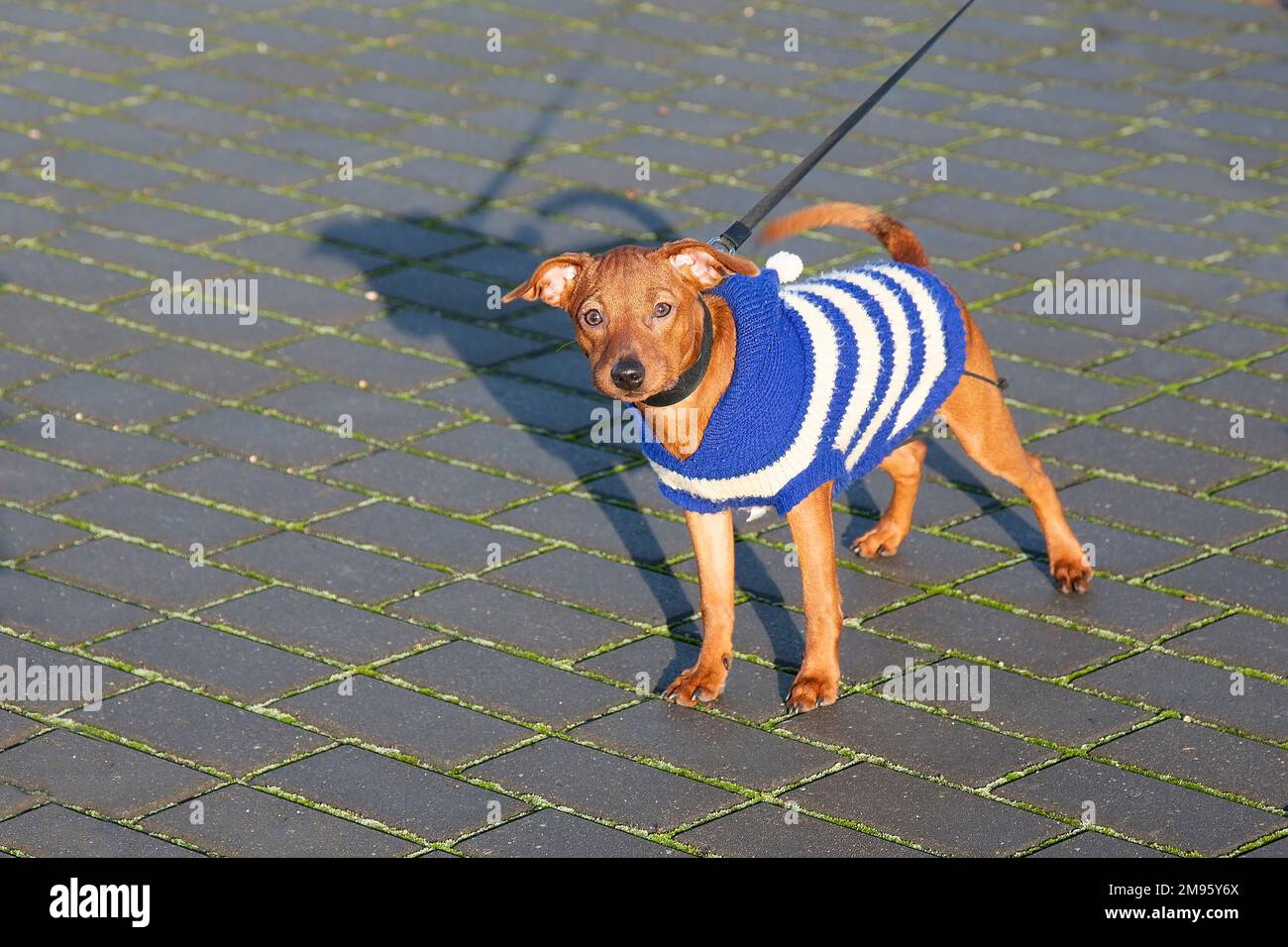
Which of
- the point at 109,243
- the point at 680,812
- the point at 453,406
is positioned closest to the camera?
the point at 680,812

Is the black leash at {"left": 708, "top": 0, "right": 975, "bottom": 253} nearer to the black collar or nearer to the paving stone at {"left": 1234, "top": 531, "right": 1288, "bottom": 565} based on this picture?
the black collar

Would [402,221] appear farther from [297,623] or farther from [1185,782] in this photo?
[1185,782]

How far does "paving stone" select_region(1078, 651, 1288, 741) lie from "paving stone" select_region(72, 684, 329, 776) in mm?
2473

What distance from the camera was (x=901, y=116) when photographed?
10445 millimetres

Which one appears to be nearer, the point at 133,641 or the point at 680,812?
the point at 680,812

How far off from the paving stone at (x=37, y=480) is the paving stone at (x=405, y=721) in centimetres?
172

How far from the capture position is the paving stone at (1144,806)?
5.24 metres

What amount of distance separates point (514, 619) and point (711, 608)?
→ 2.52ft

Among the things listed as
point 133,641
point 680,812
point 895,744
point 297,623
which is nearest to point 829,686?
point 895,744

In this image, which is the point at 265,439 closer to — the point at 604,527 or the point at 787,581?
the point at 604,527

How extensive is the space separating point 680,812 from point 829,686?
0.72m

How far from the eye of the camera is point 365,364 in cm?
811

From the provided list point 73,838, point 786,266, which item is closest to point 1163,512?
point 786,266

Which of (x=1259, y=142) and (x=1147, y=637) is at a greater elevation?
(x=1259, y=142)
